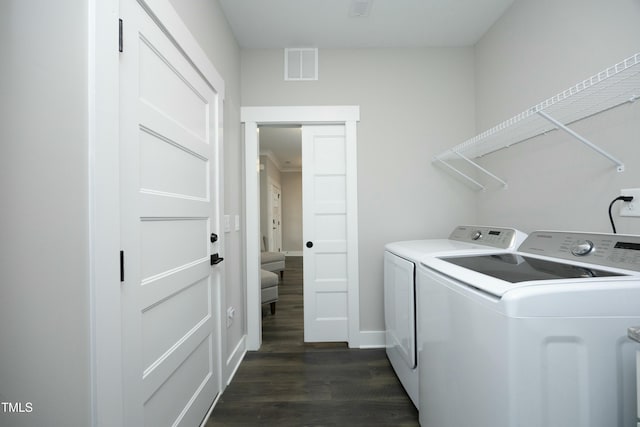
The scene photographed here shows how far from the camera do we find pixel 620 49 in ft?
3.79

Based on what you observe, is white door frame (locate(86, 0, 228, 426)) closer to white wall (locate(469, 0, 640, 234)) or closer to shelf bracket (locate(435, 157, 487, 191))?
white wall (locate(469, 0, 640, 234))

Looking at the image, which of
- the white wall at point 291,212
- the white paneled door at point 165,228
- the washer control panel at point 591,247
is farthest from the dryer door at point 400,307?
the white wall at point 291,212

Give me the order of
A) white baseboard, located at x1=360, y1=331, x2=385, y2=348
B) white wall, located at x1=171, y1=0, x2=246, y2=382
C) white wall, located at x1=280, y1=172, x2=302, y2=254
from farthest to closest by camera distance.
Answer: white wall, located at x1=280, y1=172, x2=302, y2=254, white baseboard, located at x1=360, y1=331, x2=385, y2=348, white wall, located at x1=171, y1=0, x2=246, y2=382

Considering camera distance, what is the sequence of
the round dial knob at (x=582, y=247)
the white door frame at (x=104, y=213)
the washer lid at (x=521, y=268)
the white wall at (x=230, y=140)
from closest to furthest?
1. the white door frame at (x=104, y=213)
2. the washer lid at (x=521, y=268)
3. the round dial knob at (x=582, y=247)
4. the white wall at (x=230, y=140)

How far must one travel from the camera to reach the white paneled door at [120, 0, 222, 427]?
92 centimetres

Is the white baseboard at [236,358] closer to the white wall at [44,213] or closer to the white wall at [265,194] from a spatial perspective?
the white wall at [44,213]

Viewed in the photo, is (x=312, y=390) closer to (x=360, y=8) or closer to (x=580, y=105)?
(x=580, y=105)

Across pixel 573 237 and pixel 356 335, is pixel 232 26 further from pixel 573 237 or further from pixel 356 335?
pixel 356 335

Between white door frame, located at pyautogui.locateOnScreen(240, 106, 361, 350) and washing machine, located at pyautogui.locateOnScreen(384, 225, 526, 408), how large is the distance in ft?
1.18

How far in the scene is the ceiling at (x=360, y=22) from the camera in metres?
1.80

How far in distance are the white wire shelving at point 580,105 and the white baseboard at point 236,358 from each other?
2.20m

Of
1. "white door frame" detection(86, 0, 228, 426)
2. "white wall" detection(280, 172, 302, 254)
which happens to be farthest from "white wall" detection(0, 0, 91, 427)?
"white wall" detection(280, 172, 302, 254)

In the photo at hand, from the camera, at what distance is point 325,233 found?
2.35 metres

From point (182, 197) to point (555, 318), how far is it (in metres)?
1.44
